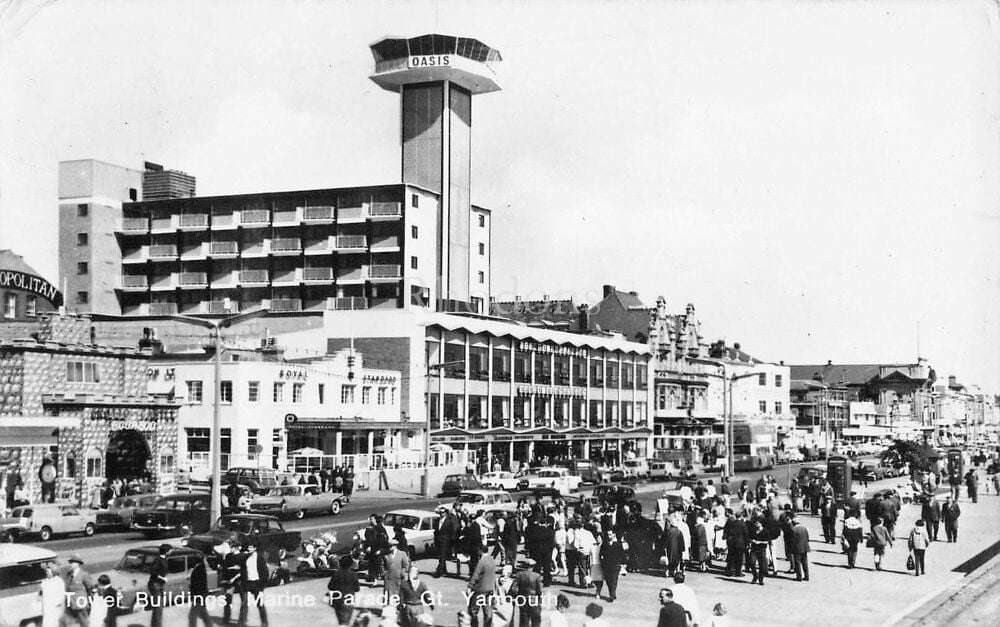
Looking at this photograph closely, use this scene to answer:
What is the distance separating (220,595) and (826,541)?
906 inches

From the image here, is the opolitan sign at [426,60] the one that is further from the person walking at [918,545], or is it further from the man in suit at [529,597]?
the man in suit at [529,597]

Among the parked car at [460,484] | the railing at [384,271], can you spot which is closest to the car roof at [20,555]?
the parked car at [460,484]

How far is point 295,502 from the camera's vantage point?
4300cm

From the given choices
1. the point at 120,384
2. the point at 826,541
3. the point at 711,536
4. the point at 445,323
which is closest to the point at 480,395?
the point at 445,323

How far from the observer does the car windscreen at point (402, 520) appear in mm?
31086

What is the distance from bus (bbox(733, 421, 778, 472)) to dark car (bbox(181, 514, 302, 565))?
6030 centimetres

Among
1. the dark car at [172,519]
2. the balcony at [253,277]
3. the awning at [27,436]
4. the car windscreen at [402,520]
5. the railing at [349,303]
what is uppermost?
the balcony at [253,277]

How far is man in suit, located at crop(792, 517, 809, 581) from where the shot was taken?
90.8 feet

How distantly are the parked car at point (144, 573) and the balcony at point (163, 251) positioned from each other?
239ft

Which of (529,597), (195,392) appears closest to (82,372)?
(195,392)

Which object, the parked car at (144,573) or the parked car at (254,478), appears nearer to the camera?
the parked car at (144,573)

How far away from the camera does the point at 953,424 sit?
191250 millimetres

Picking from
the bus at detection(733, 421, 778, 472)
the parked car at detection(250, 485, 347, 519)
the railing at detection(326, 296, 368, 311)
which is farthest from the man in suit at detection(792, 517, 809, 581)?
the railing at detection(326, 296, 368, 311)

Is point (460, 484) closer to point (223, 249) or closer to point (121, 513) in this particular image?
point (121, 513)
